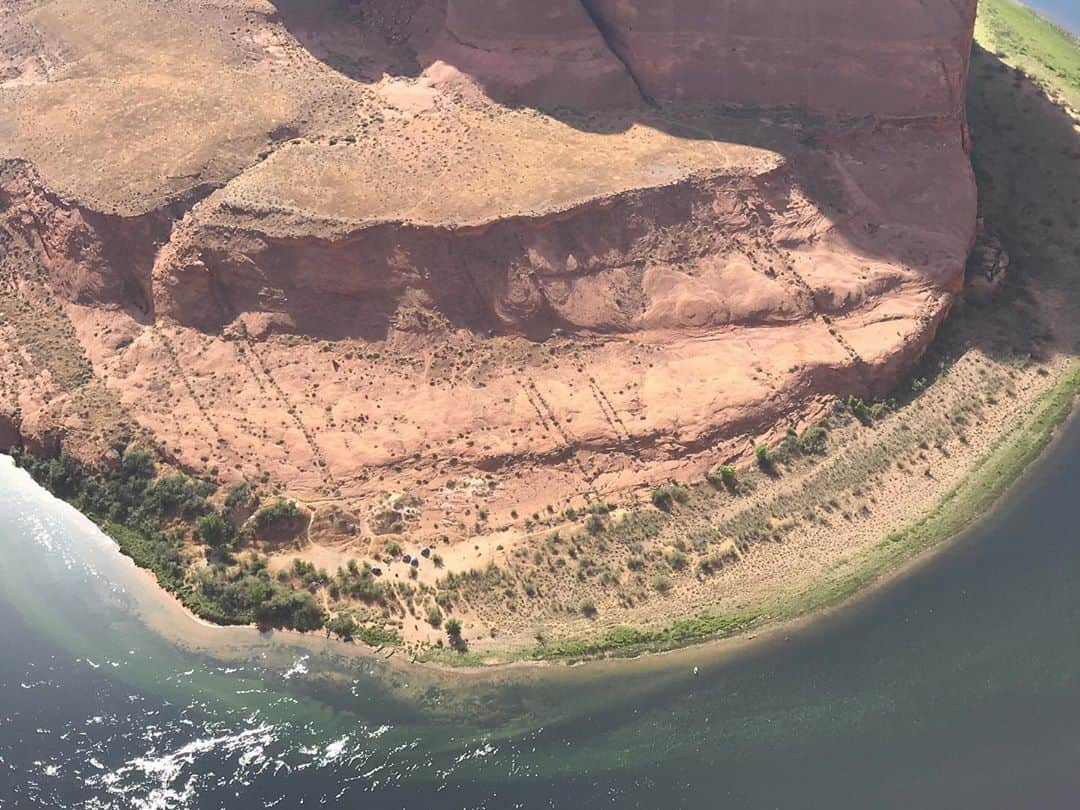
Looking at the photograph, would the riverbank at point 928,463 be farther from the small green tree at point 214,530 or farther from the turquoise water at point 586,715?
the small green tree at point 214,530

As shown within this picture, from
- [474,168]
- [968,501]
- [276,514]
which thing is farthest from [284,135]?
[968,501]

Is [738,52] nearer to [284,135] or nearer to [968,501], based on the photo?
[284,135]

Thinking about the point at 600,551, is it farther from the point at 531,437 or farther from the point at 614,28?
the point at 614,28

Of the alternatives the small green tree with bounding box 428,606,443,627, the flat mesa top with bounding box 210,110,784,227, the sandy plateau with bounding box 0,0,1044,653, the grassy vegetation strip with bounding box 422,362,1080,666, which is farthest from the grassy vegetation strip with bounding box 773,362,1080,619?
the flat mesa top with bounding box 210,110,784,227

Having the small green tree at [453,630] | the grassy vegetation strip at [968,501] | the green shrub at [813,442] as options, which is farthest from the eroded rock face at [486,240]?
the grassy vegetation strip at [968,501]

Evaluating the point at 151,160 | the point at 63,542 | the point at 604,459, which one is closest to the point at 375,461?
the point at 604,459

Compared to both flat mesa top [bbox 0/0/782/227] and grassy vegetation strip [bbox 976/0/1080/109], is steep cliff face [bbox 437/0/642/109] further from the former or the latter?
grassy vegetation strip [bbox 976/0/1080/109]
